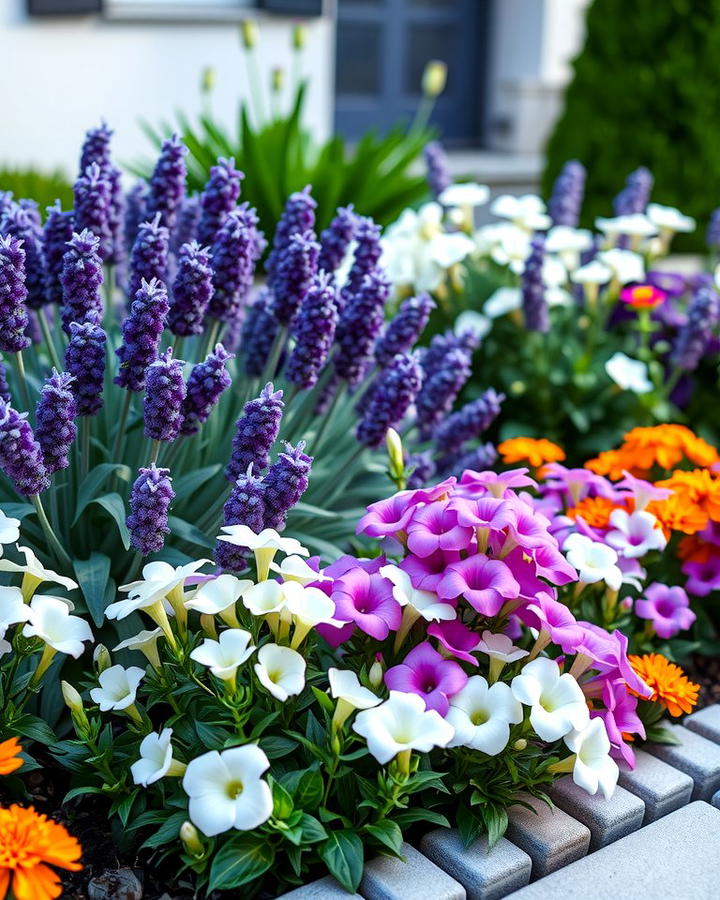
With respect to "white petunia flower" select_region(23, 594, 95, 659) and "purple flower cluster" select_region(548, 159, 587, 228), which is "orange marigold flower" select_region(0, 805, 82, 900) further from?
"purple flower cluster" select_region(548, 159, 587, 228)

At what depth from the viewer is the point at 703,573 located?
7.43ft

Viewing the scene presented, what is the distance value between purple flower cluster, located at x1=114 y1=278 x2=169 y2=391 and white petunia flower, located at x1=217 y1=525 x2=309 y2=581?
0.94ft

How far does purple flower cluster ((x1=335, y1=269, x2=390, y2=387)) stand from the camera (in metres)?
1.95

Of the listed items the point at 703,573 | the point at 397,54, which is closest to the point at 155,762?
the point at 703,573

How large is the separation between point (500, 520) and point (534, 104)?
534 centimetres

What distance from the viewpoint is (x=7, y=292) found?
164 cm

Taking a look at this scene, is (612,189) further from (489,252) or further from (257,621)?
(257,621)

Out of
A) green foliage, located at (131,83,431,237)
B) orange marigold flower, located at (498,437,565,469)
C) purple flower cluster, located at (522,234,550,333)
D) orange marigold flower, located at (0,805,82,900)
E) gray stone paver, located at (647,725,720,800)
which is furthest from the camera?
green foliage, located at (131,83,431,237)

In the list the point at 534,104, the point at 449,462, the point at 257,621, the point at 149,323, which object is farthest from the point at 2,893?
the point at 534,104

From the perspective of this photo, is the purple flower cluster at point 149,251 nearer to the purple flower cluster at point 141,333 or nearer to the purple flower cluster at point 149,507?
the purple flower cluster at point 141,333

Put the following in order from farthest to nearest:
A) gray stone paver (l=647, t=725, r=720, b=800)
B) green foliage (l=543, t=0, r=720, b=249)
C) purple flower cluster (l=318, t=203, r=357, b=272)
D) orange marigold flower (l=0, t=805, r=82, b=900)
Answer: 1. green foliage (l=543, t=0, r=720, b=249)
2. purple flower cluster (l=318, t=203, r=357, b=272)
3. gray stone paver (l=647, t=725, r=720, b=800)
4. orange marigold flower (l=0, t=805, r=82, b=900)

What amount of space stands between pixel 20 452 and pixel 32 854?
0.53 metres

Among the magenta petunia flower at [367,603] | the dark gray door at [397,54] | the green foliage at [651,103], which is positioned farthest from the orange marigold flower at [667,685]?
the dark gray door at [397,54]

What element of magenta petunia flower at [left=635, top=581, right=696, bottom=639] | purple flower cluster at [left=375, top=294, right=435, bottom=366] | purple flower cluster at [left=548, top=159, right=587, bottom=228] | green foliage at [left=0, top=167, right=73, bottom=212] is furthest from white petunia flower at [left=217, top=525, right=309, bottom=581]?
purple flower cluster at [left=548, top=159, right=587, bottom=228]
